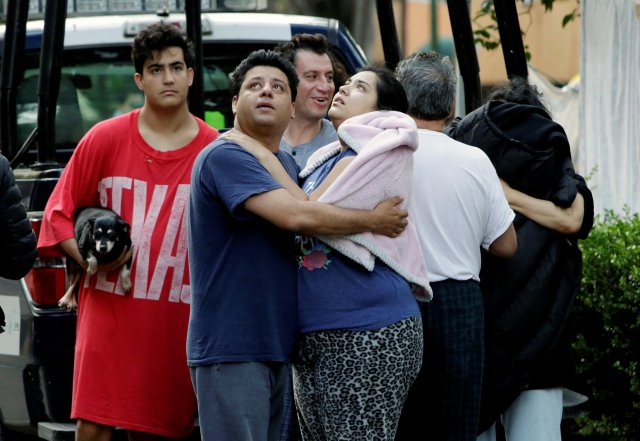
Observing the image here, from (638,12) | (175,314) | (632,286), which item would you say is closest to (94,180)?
(175,314)

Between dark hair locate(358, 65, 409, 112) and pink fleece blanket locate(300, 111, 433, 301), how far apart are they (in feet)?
0.53

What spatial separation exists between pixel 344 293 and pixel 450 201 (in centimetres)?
63

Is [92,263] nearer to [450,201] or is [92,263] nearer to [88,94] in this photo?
[450,201]

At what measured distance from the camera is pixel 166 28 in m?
5.29

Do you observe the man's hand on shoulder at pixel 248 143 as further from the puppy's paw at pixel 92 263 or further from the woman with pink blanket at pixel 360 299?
the puppy's paw at pixel 92 263

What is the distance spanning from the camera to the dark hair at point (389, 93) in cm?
454

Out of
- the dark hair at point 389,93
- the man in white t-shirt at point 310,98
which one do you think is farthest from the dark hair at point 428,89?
the man in white t-shirt at point 310,98

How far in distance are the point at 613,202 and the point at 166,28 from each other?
366 cm

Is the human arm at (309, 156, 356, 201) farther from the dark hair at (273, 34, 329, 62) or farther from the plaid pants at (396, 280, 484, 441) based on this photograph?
the dark hair at (273, 34, 329, 62)

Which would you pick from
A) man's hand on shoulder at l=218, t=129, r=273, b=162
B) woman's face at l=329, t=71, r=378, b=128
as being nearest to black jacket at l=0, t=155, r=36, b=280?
man's hand on shoulder at l=218, t=129, r=273, b=162

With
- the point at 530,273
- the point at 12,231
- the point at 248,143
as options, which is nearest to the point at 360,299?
the point at 248,143

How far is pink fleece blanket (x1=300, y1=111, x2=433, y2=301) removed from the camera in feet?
13.9

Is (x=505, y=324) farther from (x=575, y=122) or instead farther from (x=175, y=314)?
(x=575, y=122)

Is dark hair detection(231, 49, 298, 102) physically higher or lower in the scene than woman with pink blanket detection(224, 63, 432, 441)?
higher
